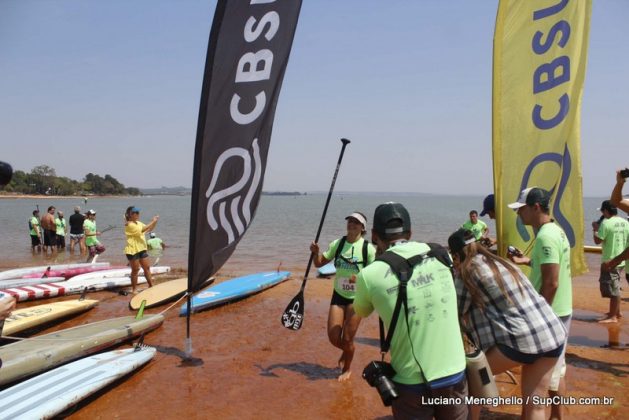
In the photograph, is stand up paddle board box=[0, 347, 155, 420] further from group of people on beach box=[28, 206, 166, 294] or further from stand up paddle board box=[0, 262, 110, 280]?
stand up paddle board box=[0, 262, 110, 280]

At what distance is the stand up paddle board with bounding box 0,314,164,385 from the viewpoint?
452cm

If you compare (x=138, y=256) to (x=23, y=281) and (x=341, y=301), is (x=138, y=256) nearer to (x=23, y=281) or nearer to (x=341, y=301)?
(x=23, y=281)

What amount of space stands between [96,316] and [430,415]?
24.0 feet

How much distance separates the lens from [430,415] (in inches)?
86.1

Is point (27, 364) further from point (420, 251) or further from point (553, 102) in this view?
point (553, 102)

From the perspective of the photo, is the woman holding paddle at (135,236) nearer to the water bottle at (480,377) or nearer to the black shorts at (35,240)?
the water bottle at (480,377)

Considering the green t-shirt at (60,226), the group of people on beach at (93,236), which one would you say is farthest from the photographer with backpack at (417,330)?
the green t-shirt at (60,226)

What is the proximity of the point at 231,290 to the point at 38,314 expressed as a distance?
347 cm

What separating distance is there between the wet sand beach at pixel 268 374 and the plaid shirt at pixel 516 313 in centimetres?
171

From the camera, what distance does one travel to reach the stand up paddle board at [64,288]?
884 centimetres

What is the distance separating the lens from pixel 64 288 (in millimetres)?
9445

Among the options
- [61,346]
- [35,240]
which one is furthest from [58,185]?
[61,346]

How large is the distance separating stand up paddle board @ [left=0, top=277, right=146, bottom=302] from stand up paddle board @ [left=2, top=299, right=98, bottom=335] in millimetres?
1026

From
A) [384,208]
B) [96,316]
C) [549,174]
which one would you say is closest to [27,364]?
[96,316]
